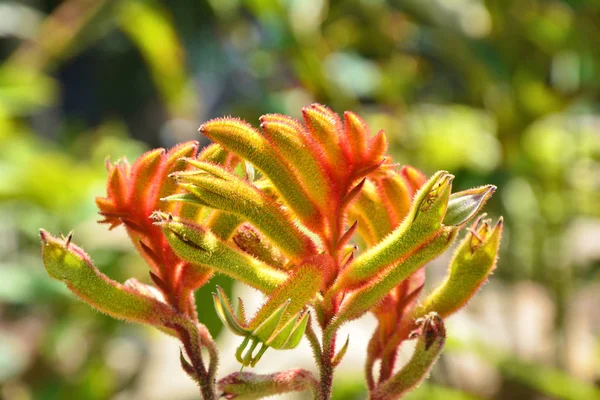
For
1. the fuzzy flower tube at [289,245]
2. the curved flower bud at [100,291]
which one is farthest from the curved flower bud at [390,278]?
the curved flower bud at [100,291]

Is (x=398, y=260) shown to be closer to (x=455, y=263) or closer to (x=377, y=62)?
(x=455, y=263)

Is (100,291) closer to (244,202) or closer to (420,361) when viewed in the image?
(244,202)

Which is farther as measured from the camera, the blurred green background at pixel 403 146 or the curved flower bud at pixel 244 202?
the blurred green background at pixel 403 146

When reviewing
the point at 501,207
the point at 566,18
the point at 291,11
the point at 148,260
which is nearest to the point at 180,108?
the point at 291,11

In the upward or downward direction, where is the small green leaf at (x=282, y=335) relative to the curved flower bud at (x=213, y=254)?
downward

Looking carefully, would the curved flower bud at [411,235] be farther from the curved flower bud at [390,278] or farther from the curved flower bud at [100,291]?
the curved flower bud at [100,291]

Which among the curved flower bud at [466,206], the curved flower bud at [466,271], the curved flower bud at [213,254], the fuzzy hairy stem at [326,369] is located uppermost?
the curved flower bud at [213,254]
